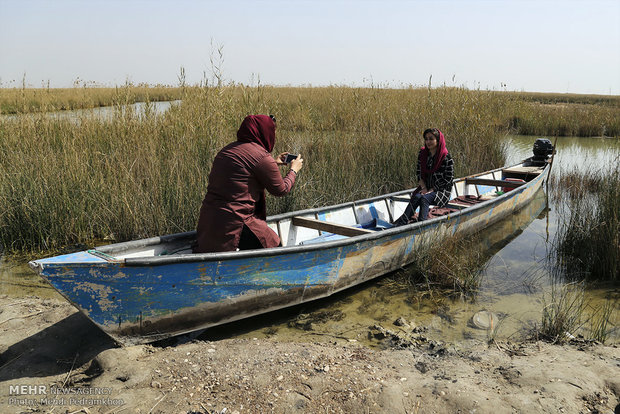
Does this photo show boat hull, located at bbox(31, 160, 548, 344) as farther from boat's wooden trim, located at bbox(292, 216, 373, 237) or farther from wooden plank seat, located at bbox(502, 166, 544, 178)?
wooden plank seat, located at bbox(502, 166, 544, 178)

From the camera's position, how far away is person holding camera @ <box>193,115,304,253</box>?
3.65 m

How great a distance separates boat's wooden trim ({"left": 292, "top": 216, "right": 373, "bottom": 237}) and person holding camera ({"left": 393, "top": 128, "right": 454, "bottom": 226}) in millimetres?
1206

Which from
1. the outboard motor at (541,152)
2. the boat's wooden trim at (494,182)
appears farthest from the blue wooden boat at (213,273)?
the outboard motor at (541,152)

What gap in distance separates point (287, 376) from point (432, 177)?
386 centimetres

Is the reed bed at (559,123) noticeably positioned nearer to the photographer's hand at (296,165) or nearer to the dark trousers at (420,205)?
the dark trousers at (420,205)

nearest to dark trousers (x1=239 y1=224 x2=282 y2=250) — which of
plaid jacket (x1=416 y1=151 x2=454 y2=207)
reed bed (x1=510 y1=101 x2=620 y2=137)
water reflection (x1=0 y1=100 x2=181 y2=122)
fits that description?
plaid jacket (x1=416 y1=151 x2=454 y2=207)

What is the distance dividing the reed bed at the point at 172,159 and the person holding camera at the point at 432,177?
4.57ft

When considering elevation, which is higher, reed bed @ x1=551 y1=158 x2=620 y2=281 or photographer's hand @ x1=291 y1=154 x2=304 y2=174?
photographer's hand @ x1=291 y1=154 x2=304 y2=174

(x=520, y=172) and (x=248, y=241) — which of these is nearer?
(x=248, y=241)

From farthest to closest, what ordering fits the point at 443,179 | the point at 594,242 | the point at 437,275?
the point at 443,179 < the point at 594,242 < the point at 437,275

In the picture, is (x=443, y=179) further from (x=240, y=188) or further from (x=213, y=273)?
(x=213, y=273)

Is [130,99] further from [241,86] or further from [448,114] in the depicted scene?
[448,114]

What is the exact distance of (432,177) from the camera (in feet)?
19.7

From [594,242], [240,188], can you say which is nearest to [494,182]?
[594,242]
